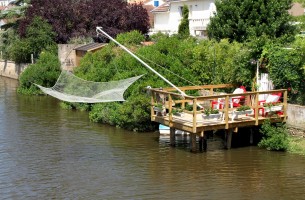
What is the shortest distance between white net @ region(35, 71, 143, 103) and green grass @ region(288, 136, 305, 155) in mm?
7467

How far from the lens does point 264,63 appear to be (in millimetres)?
24453

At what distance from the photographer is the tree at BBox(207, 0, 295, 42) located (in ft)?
104

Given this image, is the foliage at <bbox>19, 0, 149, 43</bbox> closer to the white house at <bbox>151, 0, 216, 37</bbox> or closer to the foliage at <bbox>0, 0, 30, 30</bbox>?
the white house at <bbox>151, 0, 216, 37</bbox>

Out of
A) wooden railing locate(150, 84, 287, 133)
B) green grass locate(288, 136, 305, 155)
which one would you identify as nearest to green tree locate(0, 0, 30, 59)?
wooden railing locate(150, 84, 287, 133)

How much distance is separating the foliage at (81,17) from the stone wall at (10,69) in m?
4.34

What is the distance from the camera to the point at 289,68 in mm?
22875

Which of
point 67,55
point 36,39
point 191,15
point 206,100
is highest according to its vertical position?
point 191,15

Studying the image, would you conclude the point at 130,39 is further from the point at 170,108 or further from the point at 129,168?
the point at 129,168

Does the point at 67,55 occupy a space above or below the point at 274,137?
above

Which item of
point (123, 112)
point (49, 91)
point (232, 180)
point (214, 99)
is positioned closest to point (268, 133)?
point (214, 99)

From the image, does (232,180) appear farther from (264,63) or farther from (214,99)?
(264,63)

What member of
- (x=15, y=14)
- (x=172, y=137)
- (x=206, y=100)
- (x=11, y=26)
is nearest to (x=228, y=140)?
(x=206, y=100)

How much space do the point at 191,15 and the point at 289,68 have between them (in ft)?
93.1

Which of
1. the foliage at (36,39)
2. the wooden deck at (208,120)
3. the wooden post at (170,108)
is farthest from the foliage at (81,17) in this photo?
the wooden post at (170,108)
